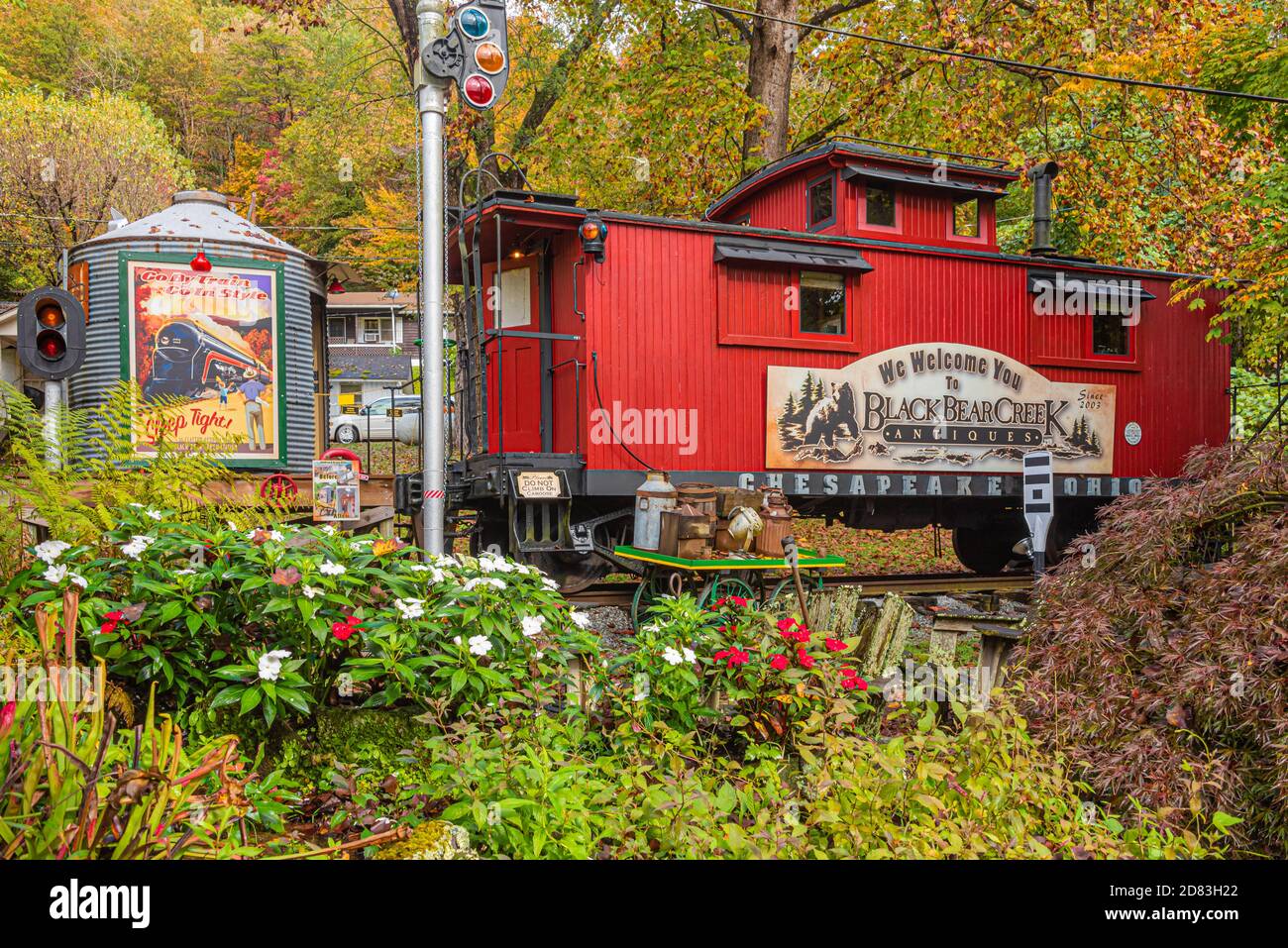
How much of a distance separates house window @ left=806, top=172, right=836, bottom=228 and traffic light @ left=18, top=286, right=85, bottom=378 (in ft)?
23.6

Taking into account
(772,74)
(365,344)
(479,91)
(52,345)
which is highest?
(772,74)

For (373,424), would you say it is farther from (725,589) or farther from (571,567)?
(725,589)

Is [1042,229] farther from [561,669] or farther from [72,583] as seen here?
[72,583]

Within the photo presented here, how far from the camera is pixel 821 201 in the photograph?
33.0 feet

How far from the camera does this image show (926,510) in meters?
10.2

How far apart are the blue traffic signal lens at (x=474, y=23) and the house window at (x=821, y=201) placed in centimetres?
463

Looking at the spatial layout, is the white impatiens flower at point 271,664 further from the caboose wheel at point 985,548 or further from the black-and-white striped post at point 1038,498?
the caboose wheel at point 985,548

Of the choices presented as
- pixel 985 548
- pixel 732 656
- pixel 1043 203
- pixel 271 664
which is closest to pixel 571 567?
pixel 732 656

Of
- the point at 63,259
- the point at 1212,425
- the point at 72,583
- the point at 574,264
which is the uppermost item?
the point at 63,259

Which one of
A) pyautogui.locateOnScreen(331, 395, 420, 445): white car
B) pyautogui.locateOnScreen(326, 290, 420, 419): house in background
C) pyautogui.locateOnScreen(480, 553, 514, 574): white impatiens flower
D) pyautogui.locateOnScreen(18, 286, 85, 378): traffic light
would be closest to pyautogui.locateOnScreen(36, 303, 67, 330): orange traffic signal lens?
pyautogui.locateOnScreen(18, 286, 85, 378): traffic light

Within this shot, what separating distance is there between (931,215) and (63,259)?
1094 centimetres

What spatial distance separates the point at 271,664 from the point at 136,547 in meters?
0.84
